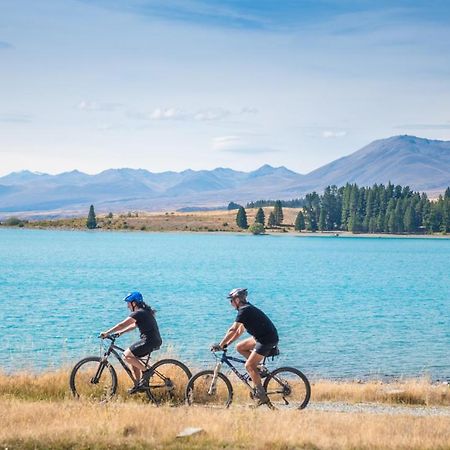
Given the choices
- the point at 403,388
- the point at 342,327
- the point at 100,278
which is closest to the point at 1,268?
the point at 100,278

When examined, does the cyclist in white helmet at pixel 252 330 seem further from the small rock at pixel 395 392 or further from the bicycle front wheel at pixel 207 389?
the small rock at pixel 395 392

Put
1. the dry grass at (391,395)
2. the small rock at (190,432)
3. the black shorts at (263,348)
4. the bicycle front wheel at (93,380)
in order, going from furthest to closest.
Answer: the dry grass at (391,395)
the bicycle front wheel at (93,380)
the black shorts at (263,348)
the small rock at (190,432)

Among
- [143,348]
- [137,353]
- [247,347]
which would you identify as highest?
[247,347]

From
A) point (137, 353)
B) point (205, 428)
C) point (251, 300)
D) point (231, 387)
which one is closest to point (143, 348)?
point (137, 353)

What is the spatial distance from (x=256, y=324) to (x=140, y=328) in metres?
2.60

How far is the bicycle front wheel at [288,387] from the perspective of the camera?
16.8 meters

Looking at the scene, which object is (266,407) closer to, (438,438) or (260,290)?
(438,438)

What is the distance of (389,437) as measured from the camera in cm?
1349

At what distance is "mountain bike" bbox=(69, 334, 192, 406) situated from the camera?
17.3m

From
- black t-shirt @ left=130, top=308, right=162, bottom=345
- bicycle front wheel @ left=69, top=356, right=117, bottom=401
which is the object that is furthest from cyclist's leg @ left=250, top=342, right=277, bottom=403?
bicycle front wheel @ left=69, top=356, right=117, bottom=401

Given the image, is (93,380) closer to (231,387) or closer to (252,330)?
(231,387)

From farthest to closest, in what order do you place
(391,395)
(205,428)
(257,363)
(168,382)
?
1. (391,395)
2. (168,382)
3. (257,363)
4. (205,428)

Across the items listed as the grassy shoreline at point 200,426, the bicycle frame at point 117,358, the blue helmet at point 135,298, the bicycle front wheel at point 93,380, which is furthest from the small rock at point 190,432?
the bicycle front wheel at point 93,380

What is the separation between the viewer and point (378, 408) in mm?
18812
